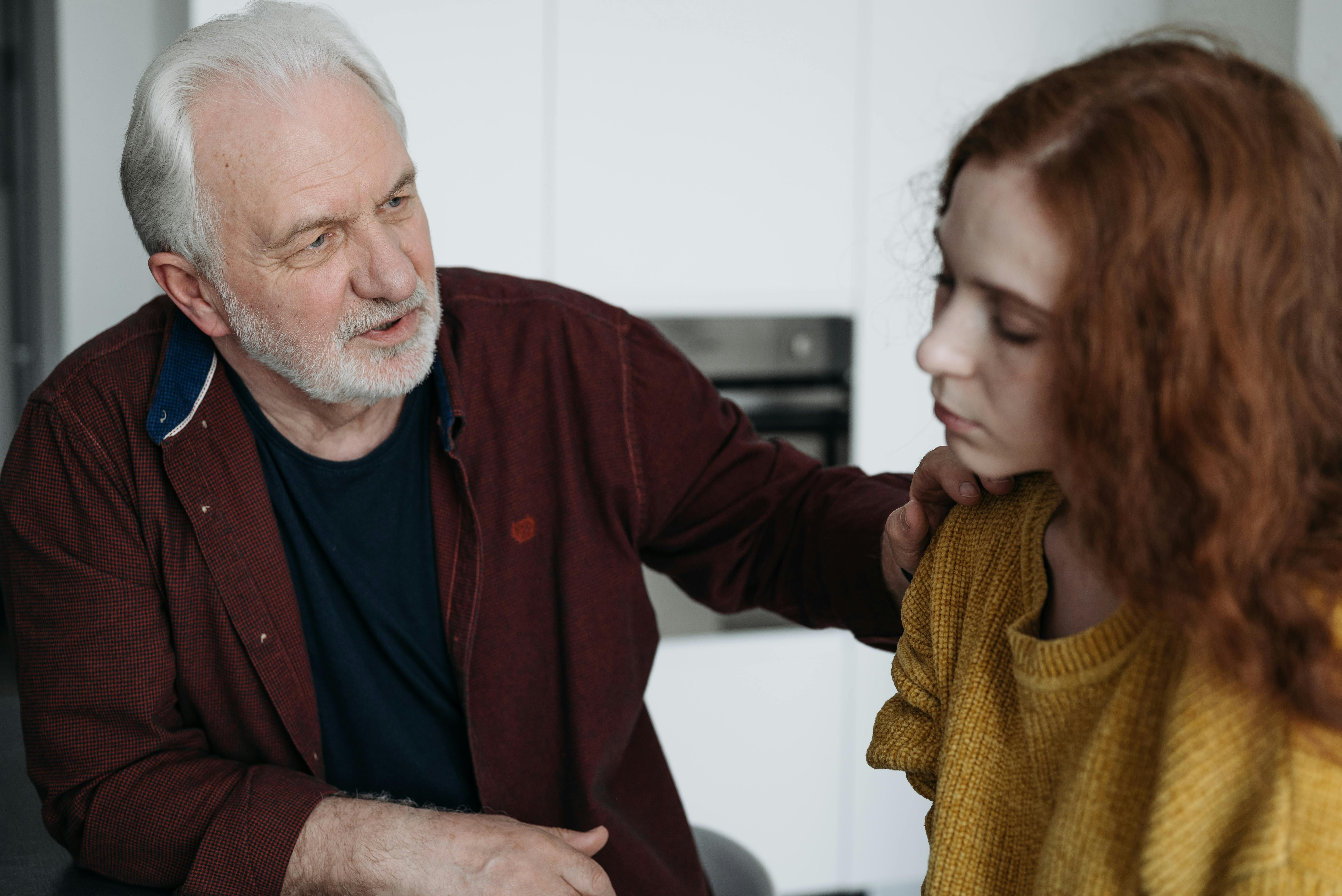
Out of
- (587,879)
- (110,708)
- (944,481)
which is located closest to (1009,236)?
(944,481)

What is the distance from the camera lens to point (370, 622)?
1.34 metres

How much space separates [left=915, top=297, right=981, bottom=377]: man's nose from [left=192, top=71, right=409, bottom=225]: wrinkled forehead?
764 millimetres

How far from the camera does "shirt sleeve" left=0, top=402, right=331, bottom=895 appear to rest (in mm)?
1129

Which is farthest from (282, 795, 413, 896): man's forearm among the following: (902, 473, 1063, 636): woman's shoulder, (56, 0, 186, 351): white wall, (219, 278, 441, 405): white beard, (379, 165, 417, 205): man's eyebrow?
(56, 0, 186, 351): white wall

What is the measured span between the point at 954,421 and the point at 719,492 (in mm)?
691

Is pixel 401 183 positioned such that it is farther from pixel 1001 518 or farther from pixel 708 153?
pixel 708 153

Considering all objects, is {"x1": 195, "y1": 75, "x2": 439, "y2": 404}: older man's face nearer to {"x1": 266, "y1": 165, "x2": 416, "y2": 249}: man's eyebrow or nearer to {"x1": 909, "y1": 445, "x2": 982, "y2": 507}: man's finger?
{"x1": 266, "y1": 165, "x2": 416, "y2": 249}: man's eyebrow

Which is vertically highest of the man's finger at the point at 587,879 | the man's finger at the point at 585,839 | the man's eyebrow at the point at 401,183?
the man's eyebrow at the point at 401,183

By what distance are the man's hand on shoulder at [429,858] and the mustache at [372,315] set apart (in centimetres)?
52

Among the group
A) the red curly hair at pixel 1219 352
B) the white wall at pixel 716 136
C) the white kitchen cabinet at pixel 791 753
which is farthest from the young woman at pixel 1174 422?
the white kitchen cabinet at pixel 791 753

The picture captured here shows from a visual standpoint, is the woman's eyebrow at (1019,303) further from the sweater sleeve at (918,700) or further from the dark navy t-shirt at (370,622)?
the dark navy t-shirt at (370,622)

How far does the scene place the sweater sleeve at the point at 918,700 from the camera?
88cm

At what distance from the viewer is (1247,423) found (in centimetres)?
62

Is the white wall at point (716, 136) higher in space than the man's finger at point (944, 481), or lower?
higher
